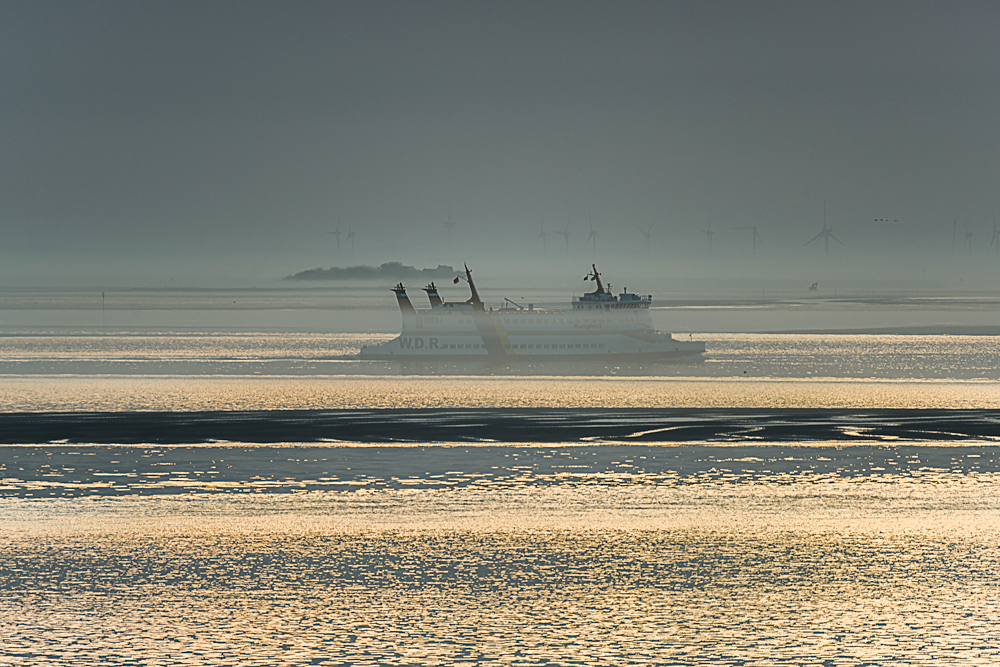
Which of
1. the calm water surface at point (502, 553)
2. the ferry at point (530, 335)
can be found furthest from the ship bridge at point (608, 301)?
the calm water surface at point (502, 553)

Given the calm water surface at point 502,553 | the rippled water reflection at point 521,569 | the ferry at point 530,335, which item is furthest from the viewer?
the ferry at point 530,335

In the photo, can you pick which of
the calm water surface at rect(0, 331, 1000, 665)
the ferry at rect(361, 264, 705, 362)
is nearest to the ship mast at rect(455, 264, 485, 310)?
the ferry at rect(361, 264, 705, 362)

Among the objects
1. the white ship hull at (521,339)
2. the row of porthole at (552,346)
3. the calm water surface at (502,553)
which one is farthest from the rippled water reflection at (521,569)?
the row of porthole at (552,346)

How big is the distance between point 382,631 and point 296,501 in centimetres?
1336

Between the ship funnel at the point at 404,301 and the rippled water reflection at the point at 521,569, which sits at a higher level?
the ship funnel at the point at 404,301

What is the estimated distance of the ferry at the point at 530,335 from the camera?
14912 centimetres

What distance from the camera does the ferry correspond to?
489 ft

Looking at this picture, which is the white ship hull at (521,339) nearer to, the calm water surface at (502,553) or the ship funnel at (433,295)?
the ship funnel at (433,295)

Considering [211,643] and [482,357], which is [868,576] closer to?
[211,643]

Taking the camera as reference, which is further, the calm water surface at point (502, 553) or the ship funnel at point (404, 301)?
the ship funnel at point (404, 301)

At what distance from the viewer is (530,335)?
511 ft

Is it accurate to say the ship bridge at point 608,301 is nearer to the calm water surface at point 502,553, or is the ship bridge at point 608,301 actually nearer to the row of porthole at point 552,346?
the row of porthole at point 552,346

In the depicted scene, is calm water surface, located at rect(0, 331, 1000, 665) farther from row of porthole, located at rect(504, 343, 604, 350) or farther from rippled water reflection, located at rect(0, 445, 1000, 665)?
row of porthole, located at rect(504, 343, 604, 350)

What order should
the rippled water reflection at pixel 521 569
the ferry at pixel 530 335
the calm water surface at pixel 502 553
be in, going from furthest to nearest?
the ferry at pixel 530 335
the calm water surface at pixel 502 553
the rippled water reflection at pixel 521 569
